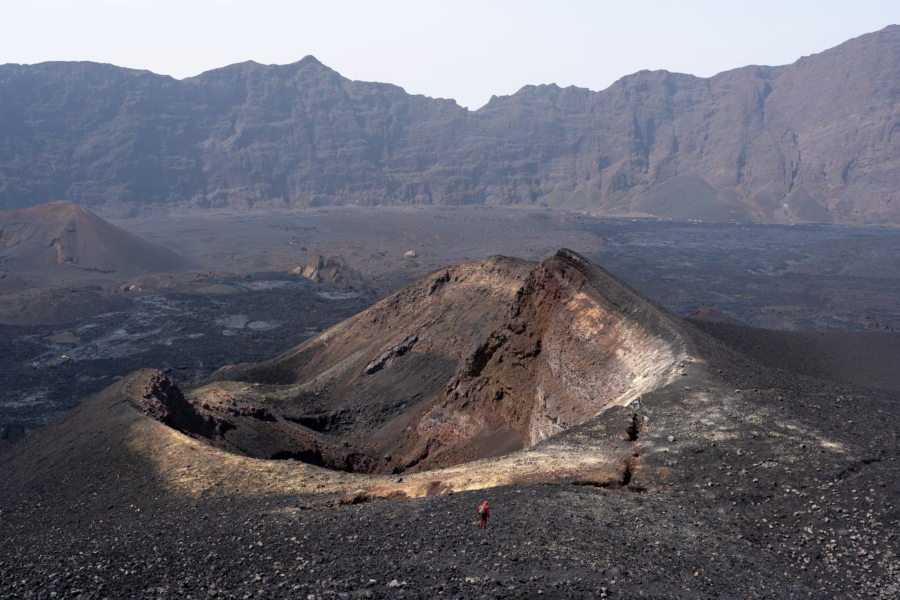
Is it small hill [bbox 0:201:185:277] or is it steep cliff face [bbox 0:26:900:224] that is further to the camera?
steep cliff face [bbox 0:26:900:224]

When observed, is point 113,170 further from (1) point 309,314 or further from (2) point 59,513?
(2) point 59,513

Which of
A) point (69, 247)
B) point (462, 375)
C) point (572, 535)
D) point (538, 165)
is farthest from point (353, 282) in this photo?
point (538, 165)

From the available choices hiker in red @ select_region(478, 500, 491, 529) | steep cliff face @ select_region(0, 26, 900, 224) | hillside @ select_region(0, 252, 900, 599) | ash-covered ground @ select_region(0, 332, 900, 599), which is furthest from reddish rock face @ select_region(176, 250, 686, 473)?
steep cliff face @ select_region(0, 26, 900, 224)

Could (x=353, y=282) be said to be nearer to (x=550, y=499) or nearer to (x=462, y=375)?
(x=462, y=375)

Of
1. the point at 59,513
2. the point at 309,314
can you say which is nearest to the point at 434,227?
the point at 309,314

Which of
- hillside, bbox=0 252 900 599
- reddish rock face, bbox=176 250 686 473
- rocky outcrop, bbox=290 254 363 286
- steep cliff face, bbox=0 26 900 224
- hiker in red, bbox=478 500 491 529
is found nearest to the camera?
hillside, bbox=0 252 900 599

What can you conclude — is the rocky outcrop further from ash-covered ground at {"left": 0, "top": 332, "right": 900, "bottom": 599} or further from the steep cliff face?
the steep cliff face
